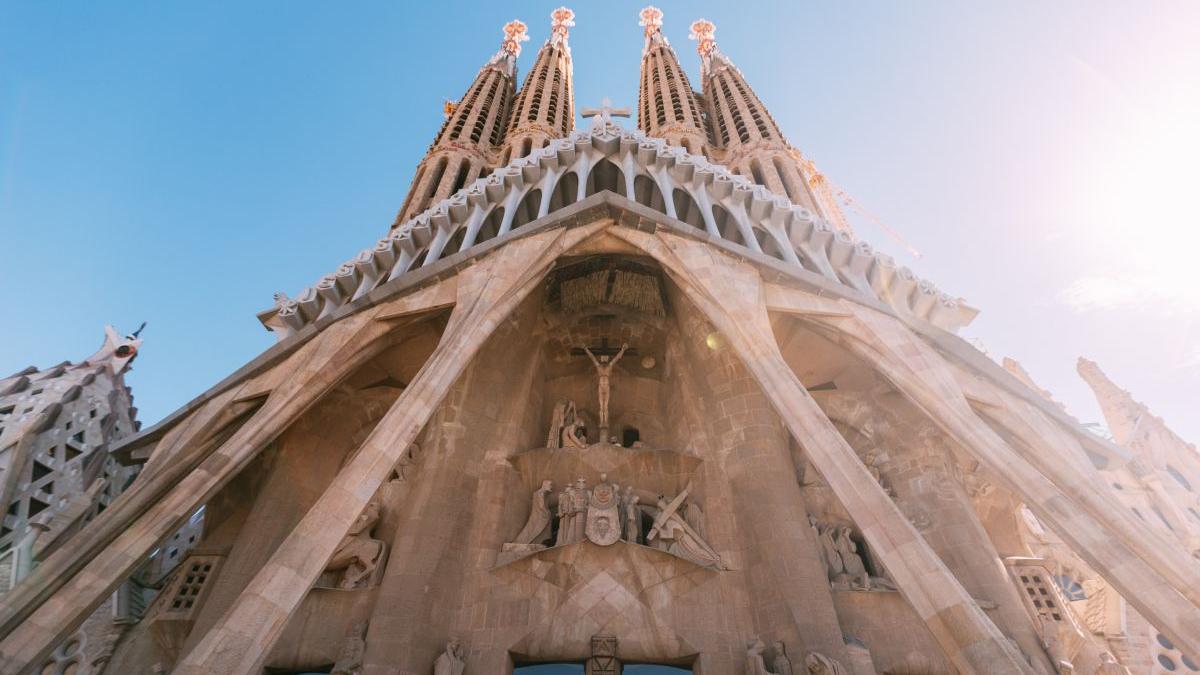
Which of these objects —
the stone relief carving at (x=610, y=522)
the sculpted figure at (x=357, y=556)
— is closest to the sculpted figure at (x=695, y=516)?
the stone relief carving at (x=610, y=522)

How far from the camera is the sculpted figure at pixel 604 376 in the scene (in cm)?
1202

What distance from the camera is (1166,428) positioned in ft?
57.5

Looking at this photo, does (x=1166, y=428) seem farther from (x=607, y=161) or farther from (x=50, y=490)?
(x=50, y=490)

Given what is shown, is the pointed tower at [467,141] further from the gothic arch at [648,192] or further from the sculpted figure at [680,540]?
the sculpted figure at [680,540]

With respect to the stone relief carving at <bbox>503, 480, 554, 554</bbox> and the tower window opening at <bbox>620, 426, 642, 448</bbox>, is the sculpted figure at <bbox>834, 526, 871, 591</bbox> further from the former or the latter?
the stone relief carving at <bbox>503, 480, 554, 554</bbox>

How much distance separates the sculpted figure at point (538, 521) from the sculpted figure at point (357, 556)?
7.33 feet

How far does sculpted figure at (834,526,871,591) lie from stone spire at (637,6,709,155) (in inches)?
722

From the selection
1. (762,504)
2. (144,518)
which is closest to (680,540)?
(762,504)

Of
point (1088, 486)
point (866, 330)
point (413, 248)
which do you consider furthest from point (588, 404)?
point (1088, 486)

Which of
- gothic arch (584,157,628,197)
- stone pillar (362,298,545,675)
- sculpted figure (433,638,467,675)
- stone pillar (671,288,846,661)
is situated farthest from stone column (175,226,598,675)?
stone pillar (671,288,846,661)

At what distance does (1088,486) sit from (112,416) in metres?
19.7

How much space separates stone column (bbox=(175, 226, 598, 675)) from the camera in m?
5.58

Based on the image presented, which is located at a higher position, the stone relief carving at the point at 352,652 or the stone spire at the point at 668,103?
the stone spire at the point at 668,103

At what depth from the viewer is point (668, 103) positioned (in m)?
29.4
